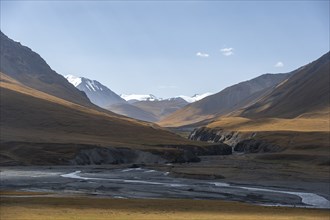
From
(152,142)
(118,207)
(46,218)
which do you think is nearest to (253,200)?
(118,207)

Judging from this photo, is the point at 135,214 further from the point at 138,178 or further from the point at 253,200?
the point at 138,178

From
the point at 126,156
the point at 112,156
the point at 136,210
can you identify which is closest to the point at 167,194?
the point at 136,210

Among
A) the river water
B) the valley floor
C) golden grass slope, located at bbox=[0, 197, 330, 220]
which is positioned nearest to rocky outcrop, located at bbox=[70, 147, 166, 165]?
the valley floor

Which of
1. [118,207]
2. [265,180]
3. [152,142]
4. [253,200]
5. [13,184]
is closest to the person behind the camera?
[118,207]

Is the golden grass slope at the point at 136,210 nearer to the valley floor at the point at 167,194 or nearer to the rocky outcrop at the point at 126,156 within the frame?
the valley floor at the point at 167,194

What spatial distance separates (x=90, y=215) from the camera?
1773 inches

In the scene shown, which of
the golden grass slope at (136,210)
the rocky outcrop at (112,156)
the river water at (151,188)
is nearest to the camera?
the golden grass slope at (136,210)

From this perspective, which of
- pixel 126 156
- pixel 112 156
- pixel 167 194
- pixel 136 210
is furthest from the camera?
pixel 126 156

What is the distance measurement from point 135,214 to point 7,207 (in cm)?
1300

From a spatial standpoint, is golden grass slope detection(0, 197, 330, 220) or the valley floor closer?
golden grass slope detection(0, 197, 330, 220)

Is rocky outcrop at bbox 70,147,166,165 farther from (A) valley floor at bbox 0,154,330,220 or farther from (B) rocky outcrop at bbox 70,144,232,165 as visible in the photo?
(A) valley floor at bbox 0,154,330,220

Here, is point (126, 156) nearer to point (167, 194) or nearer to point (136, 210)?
point (167, 194)

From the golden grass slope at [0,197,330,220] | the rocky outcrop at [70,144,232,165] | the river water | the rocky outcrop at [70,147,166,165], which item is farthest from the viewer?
the rocky outcrop at [70,144,232,165]

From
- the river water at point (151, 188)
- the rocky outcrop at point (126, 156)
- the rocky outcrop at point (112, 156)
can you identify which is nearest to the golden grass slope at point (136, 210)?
the river water at point (151, 188)
